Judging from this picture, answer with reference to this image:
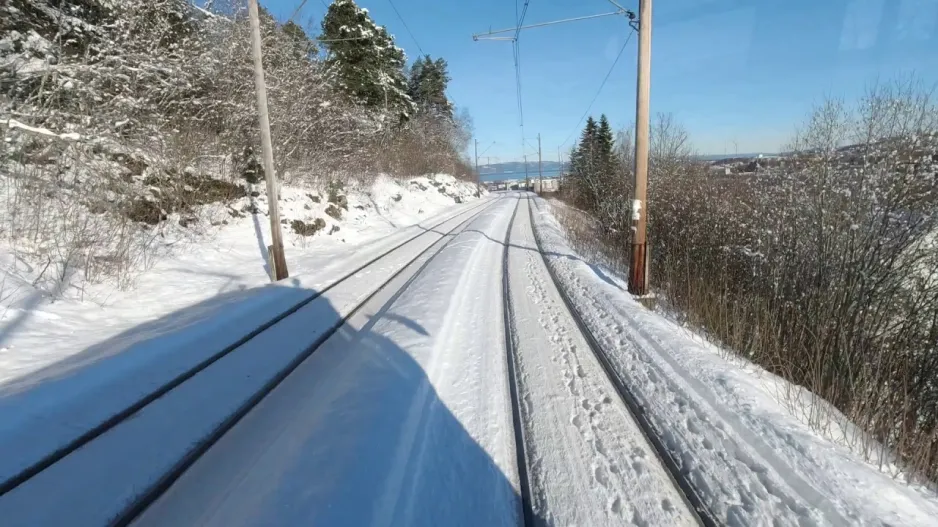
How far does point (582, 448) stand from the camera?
10.1ft

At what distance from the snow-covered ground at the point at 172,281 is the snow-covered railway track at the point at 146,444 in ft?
4.91

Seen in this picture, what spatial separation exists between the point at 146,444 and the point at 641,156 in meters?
7.19

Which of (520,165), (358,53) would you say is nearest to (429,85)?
(358,53)

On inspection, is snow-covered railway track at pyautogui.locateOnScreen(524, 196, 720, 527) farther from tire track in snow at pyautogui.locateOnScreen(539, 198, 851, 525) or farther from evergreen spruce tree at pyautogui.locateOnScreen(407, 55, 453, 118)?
evergreen spruce tree at pyautogui.locateOnScreen(407, 55, 453, 118)

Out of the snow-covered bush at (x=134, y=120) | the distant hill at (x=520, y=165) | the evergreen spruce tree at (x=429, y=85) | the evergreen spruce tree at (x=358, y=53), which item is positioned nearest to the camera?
the snow-covered bush at (x=134, y=120)

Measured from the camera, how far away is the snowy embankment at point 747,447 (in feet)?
8.07

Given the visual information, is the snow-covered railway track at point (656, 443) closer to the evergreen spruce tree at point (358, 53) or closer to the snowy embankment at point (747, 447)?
the snowy embankment at point (747, 447)

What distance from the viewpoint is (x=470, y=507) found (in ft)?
8.24

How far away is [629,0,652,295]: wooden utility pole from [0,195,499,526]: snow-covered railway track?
17.1ft

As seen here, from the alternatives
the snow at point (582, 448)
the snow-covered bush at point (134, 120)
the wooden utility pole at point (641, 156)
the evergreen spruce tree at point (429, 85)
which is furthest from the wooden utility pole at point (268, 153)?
the evergreen spruce tree at point (429, 85)

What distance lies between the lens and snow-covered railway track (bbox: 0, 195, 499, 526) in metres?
2.44

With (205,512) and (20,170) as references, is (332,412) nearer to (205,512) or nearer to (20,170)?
(205,512)

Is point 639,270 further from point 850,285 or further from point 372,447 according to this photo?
point 372,447

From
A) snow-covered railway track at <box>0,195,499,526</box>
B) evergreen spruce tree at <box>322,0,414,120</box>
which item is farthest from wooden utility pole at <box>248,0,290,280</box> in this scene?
evergreen spruce tree at <box>322,0,414,120</box>
